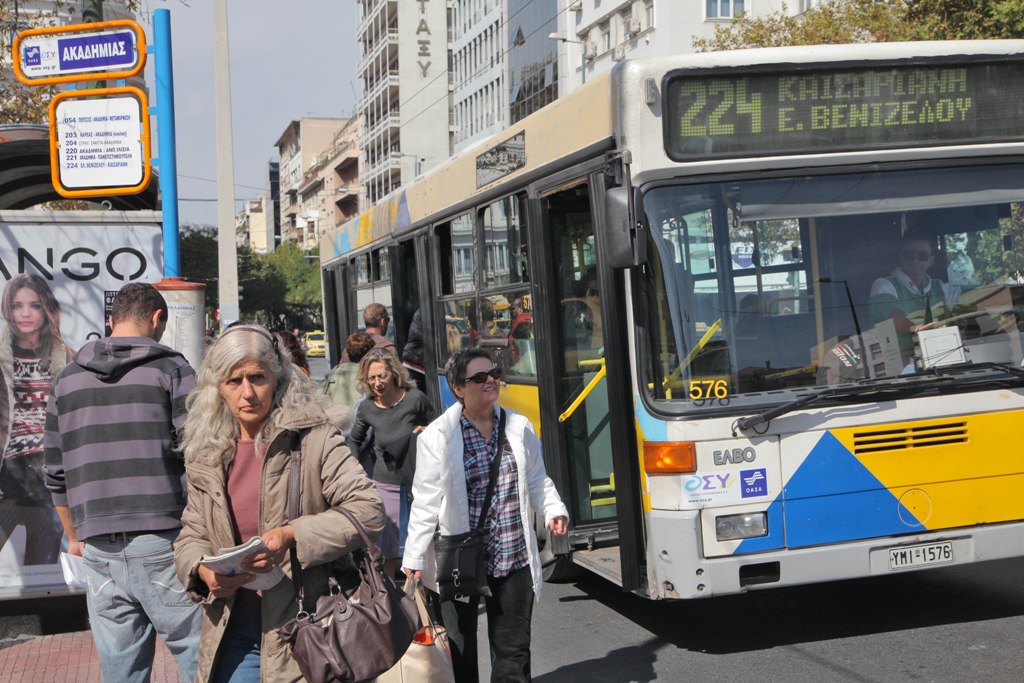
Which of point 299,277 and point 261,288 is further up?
point 299,277

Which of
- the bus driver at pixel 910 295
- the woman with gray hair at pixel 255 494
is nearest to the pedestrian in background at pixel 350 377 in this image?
the bus driver at pixel 910 295

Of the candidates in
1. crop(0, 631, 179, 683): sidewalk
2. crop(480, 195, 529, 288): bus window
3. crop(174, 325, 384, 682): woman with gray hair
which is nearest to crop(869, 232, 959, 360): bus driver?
crop(480, 195, 529, 288): bus window

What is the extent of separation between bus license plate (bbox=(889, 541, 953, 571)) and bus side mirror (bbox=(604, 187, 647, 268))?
1.95m

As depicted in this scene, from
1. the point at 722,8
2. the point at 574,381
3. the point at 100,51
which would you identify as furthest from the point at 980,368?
the point at 722,8

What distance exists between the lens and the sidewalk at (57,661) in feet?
20.9

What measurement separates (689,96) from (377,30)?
8511 centimetres

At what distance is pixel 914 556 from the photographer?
603 centimetres

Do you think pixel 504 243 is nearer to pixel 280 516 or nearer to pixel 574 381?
pixel 574 381

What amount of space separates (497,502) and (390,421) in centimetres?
211

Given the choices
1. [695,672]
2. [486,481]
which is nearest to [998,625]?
[695,672]

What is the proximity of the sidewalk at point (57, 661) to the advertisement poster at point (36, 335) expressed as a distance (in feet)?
1.09

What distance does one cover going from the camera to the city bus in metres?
5.94

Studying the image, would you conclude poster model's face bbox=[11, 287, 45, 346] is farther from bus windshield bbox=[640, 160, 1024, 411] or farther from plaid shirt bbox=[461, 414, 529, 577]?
bus windshield bbox=[640, 160, 1024, 411]

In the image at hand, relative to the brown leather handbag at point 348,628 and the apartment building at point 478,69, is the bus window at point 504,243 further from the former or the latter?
the apartment building at point 478,69
